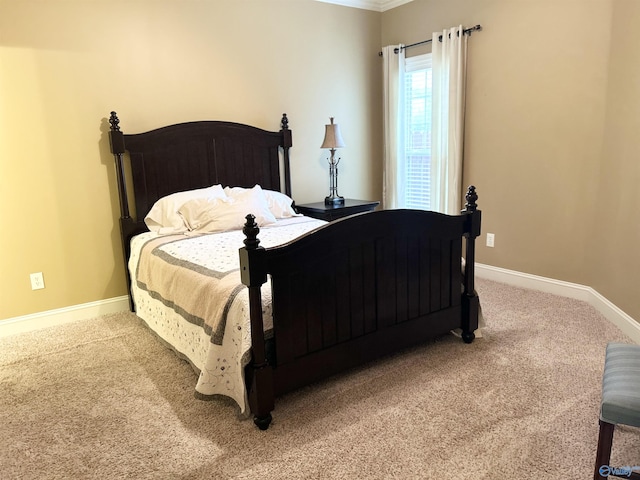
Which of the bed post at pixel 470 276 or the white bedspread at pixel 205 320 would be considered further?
the bed post at pixel 470 276

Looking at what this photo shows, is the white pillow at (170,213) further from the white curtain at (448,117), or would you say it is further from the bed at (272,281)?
the white curtain at (448,117)

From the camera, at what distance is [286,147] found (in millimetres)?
4258

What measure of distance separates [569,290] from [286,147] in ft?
8.78

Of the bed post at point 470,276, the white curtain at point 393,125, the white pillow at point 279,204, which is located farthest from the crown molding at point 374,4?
the bed post at point 470,276

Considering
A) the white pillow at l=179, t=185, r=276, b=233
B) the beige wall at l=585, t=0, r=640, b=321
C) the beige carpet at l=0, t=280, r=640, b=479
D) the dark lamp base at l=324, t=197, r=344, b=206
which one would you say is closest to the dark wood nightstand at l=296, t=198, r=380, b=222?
the dark lamp base at l=324, t=197, r=344, b=206

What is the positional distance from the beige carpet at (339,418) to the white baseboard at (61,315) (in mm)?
318

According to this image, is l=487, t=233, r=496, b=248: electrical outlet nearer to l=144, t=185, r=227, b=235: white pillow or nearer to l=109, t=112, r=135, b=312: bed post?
l=144, t=185, r=227, b=235: white pillow

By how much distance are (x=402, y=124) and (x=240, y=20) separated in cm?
185

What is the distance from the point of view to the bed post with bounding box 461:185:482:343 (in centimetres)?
274

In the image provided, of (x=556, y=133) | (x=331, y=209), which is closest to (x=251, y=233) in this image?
(x=331, y=209)

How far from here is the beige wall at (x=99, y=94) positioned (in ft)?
10.4

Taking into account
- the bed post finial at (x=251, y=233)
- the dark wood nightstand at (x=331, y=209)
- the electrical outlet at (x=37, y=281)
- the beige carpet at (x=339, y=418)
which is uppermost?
the bed post finial at (x=251, y=233)

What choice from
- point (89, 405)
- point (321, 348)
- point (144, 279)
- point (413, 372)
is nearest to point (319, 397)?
point (321, 348)

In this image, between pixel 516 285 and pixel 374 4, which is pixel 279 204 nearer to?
pixel 516 285
